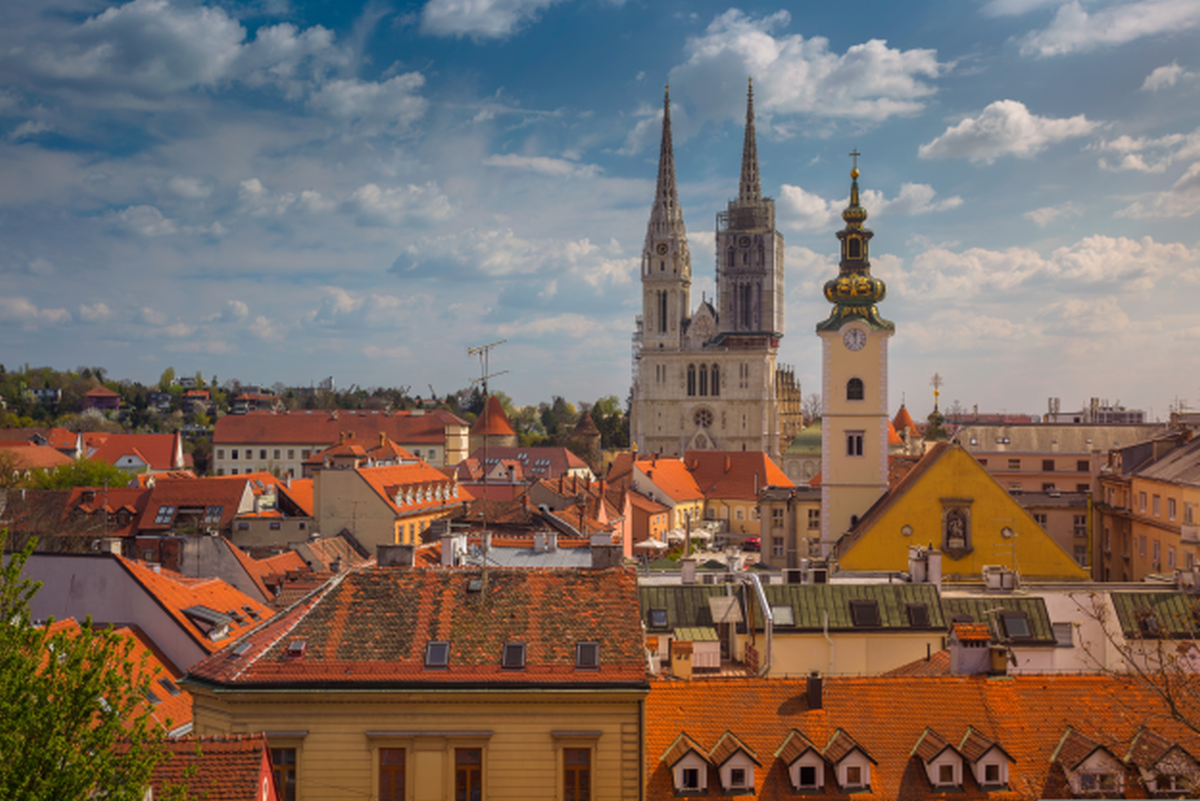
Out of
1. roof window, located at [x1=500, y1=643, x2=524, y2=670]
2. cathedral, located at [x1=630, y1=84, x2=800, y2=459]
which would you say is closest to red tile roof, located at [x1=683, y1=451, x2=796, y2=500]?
cathedral, located at [x1=630, y1=84, x2=800, y2=459]

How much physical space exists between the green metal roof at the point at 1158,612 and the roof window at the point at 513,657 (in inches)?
555

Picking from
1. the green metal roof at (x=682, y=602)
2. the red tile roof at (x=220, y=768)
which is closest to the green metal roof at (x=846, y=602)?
the green metal roof at (x=682, y=602)

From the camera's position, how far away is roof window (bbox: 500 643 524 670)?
1794 centimetres

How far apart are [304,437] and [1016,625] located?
114 metres

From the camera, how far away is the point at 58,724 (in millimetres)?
10562

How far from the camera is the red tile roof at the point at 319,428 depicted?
128 metres

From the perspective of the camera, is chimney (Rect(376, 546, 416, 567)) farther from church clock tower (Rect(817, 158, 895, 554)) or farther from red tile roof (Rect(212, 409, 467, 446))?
red tile roof (Rect(212, 409, 467, 446))

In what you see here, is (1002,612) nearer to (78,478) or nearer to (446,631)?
(446,631)

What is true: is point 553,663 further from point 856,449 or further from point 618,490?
point 618,490

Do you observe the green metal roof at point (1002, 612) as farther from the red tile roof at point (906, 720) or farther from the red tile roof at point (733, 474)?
the red tile roof at point (733, 474)

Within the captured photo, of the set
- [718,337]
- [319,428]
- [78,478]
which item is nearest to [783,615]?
[78,478]

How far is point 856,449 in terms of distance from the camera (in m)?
43.1

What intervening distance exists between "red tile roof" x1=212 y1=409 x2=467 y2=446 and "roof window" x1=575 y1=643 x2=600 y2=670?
11115 centimetres


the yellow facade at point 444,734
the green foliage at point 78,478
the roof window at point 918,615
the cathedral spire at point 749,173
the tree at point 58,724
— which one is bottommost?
the yellow facade at point 444,734
